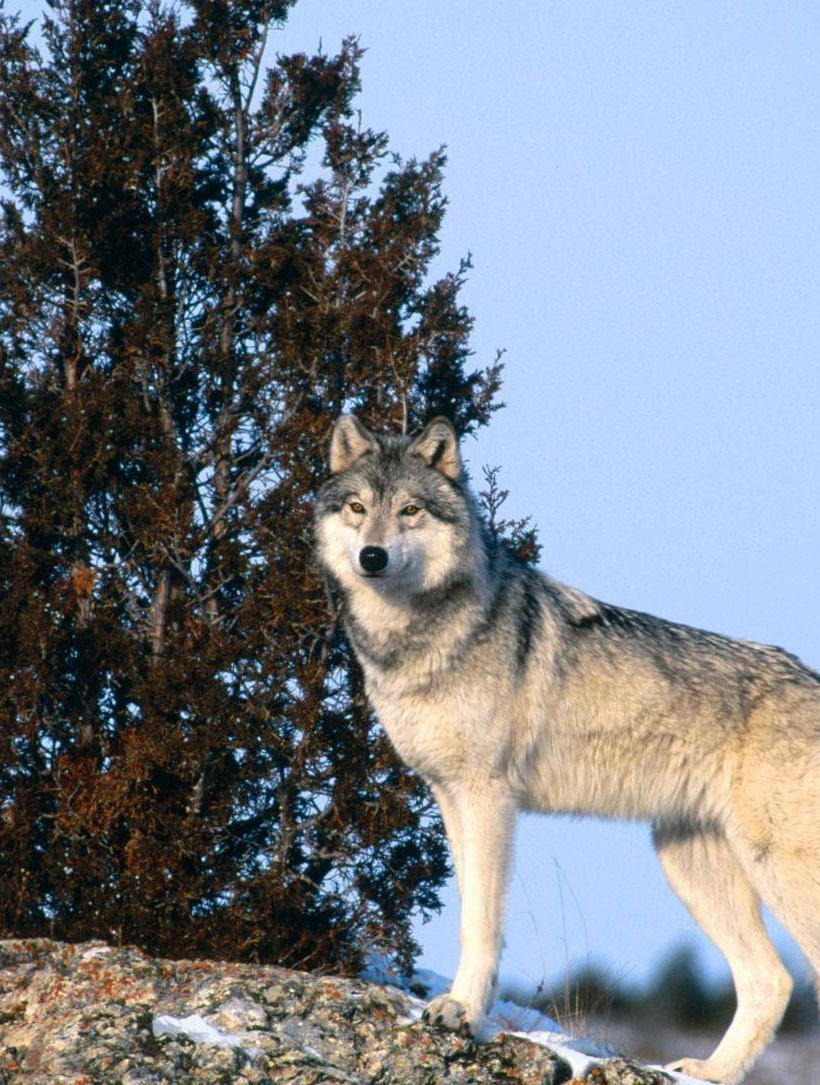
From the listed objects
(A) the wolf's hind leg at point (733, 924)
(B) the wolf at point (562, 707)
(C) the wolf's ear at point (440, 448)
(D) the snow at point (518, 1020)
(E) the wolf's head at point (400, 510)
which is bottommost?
(D) the snow at point (518, 1020)

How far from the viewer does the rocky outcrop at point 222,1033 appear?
493 centimetres

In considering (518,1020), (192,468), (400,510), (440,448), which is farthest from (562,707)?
(192,468)

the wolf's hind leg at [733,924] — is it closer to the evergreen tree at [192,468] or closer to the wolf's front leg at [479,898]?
the wolf's front leg at [479,898]

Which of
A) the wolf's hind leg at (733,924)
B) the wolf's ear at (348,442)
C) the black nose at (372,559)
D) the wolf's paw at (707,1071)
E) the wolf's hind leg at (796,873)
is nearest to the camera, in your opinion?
the black nose at (372,559)

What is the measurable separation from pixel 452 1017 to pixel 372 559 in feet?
6.28

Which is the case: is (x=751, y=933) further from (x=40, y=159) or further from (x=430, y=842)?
(x=40, y=159)

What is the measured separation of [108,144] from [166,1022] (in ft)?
27.5

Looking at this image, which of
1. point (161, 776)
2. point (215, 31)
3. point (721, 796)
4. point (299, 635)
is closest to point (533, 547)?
point (299, 635)

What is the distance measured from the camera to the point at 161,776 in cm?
1046

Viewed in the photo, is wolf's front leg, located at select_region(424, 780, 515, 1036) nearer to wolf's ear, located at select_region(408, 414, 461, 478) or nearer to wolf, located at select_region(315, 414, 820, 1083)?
wolf, located at select_region(315, 414, 820, 1083)

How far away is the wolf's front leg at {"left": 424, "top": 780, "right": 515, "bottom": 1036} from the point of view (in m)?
5.55

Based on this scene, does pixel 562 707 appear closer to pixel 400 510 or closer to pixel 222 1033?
pixel 400 510

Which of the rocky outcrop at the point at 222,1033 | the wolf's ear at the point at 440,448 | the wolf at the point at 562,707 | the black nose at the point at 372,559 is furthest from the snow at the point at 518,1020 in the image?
the wolf's ear at the point at 440,448

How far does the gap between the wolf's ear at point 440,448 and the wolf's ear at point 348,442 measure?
255 millimetres
